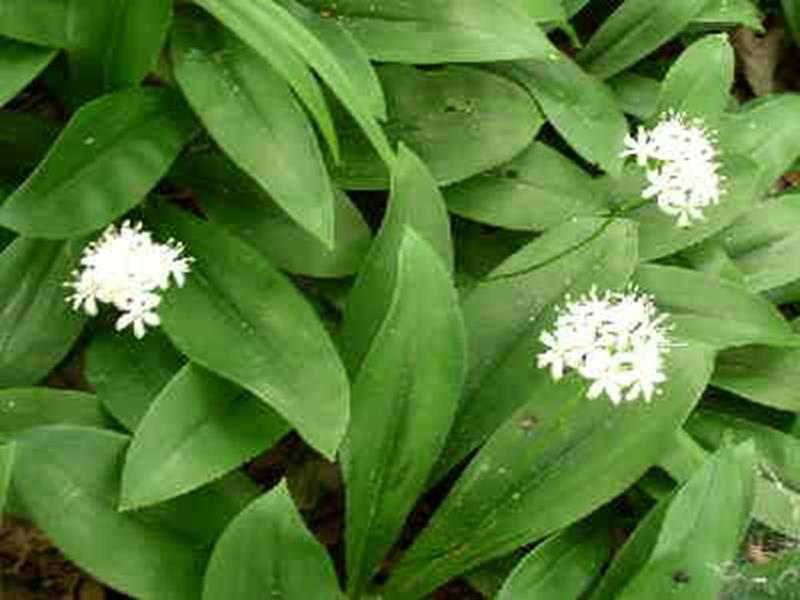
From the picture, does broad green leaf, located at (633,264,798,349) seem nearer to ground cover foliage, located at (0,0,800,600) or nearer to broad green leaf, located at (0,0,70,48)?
ground cover foliage, located at (0,0,800,600)

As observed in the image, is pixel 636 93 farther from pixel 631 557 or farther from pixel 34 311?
pixel 34 311

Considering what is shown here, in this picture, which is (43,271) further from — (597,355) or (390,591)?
(597,355)

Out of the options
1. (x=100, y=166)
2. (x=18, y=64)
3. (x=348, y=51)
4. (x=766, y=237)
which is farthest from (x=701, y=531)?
(x=18, y=64)

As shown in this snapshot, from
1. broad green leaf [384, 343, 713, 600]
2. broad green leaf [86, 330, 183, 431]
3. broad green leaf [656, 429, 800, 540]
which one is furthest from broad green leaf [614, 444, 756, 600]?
broad green leaf [86, 330, 183, 431]

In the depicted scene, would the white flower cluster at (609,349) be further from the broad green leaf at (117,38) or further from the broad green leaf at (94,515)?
the broad green leaf at (117,38)

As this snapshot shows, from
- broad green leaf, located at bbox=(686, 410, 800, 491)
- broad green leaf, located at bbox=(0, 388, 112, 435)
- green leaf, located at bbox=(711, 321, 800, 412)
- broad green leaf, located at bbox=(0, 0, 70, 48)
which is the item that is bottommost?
broad green leaf, located at bbox=(686, 410, 800, 491)

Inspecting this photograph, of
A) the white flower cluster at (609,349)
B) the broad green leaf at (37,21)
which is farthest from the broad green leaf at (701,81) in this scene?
the broad green leaf at (37,21)
